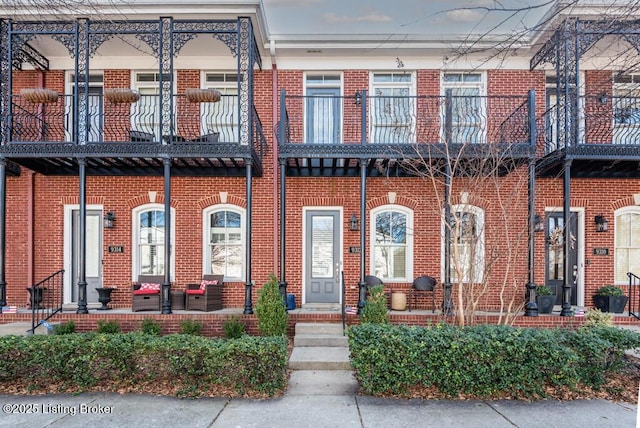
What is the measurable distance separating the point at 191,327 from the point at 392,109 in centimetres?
638

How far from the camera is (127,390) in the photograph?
474cm

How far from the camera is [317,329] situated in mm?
6625

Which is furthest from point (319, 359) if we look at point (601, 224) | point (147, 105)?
point (601, 224)

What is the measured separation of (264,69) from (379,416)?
24.7 ft

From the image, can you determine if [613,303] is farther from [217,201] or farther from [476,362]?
[217,201]

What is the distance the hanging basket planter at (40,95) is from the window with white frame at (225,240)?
3.76 m

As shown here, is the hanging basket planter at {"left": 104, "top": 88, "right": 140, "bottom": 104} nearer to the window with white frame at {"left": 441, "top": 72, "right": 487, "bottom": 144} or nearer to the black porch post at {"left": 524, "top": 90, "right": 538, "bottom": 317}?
the window with white frame at {"left": 441, "top": 72, "right": 487, "bottom": 144}

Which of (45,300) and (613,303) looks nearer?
(613,303)

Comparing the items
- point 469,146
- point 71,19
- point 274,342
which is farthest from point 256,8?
point 274,342

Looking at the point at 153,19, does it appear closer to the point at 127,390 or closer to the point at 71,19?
the point at 71,19

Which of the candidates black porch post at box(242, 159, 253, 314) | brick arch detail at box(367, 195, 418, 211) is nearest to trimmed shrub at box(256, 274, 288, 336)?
black porch post at box(242, 159, 253, 314)

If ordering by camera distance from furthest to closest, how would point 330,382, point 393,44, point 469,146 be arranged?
point 393,44 → point 469,146 → point 330,382

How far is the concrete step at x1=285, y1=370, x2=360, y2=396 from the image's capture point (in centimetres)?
477

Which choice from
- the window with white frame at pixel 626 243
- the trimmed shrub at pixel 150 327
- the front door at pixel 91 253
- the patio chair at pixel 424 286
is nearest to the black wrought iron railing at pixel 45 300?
the front door at pixel 91 253
